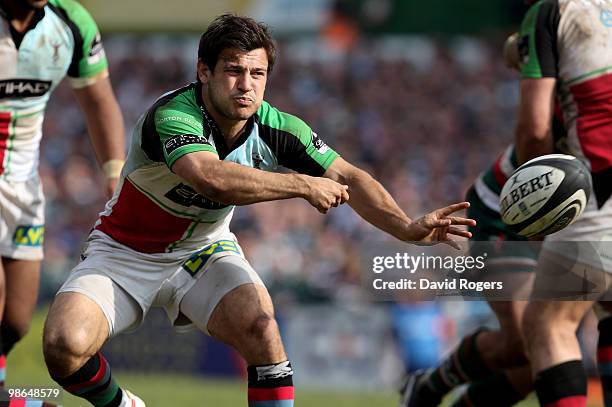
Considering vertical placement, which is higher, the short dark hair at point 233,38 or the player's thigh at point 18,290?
the short dark hair at point 233,38

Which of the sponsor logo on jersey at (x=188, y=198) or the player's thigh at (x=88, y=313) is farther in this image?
the sponsor logo on jersey at (x=188, y=198)

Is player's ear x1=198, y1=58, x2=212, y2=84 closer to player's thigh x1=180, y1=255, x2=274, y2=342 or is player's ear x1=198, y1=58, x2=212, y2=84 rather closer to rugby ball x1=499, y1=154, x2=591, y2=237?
player's thigh x1=180, y1=255, x2=274, y2=342

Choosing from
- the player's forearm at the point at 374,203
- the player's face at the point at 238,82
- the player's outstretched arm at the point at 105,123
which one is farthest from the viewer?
the player's outstretched arm at the point at 105,123

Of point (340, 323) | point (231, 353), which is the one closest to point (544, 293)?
point (340, 323)

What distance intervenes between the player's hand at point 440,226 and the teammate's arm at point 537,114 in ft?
2.20

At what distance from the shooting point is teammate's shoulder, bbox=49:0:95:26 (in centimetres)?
656

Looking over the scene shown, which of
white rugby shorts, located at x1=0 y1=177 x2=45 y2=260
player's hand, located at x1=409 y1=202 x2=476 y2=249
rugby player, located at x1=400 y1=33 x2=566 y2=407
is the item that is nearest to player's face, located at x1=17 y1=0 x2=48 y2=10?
white rugby shorts, located at x1=0 y1=177 x2=45 y2=260

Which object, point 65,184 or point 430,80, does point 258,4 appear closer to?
point 430,80

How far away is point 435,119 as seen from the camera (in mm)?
20500

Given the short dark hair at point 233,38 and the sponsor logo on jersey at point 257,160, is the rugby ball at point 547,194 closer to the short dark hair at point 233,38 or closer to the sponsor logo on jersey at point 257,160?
the sponsor logo on jersey at point 257,160

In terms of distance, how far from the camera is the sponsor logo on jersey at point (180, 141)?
520 cm

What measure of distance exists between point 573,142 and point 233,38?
2014 mm

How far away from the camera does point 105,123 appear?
6953mm

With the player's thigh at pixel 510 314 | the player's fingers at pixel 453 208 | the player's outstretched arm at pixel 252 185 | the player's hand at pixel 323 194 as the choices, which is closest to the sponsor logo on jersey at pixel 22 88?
the player's outstretched arm at pixel 252 185
